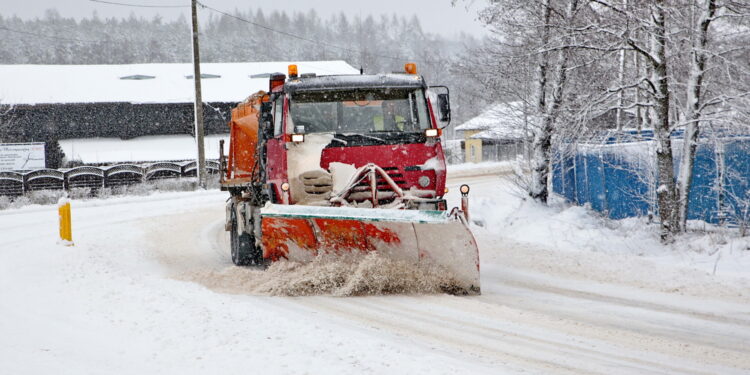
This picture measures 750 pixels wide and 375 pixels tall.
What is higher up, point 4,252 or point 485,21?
point 485,21

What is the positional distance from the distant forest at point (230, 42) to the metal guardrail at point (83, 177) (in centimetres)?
4186

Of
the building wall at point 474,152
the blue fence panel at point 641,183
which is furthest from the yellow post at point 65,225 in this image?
the building wall at point 474,152

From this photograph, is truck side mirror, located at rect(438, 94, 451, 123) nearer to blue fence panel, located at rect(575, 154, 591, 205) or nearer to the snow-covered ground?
the snow-covered ground

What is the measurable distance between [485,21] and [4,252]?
33.3 ft

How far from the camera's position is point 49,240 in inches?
553

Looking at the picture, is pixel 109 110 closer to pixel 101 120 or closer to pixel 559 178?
pixel 101 120

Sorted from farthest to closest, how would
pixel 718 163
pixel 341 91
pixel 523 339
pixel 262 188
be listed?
pixel 718 163, pixel 262 188, pixel 341 91, pixel 523 339

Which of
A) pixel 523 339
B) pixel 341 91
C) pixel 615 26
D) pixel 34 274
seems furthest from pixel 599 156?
pixel 34 274

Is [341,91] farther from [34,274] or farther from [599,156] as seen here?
[599,156]

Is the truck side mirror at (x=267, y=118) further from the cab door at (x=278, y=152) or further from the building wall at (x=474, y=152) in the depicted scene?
the building wall at (x=474, y=152)

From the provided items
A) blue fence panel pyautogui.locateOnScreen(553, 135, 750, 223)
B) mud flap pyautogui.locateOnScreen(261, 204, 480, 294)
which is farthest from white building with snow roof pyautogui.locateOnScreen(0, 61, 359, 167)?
mud flap pyautogui.locateOnScreen(261, 204, 480, 294)

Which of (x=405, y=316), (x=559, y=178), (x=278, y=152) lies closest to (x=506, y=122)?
(x=559, y=178)

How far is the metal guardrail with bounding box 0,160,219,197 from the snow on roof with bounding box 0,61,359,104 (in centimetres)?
1261

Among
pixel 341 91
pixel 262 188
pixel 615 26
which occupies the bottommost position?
pixel 262 188
